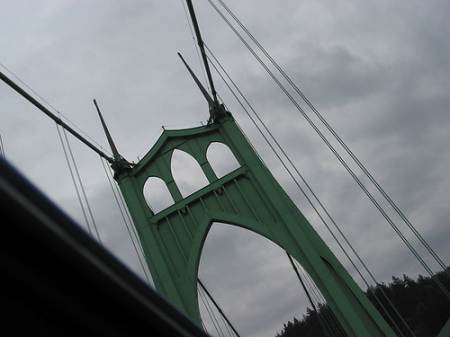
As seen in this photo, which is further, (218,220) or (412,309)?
(412,309)

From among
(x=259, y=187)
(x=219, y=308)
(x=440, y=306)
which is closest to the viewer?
(x=259, y=187)

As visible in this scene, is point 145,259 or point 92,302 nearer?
point 92,302

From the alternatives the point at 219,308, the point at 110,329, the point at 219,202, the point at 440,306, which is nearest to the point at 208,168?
the point at 219,202

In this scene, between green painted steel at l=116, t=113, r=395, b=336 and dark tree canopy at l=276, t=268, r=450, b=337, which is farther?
dark tree canopy at l=276, t=268, r=450, b=337

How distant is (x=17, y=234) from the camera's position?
0.72m

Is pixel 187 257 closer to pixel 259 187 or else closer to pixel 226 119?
pixel 259 187

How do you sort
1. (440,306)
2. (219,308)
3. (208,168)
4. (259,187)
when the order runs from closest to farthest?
(259,187)
(208,168)
(219,308)
(440,306)

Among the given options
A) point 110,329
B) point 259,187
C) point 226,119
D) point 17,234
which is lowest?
point 110,329

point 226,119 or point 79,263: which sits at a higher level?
point 226,119

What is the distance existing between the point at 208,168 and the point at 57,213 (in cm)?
895

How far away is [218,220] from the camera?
9.07 metres

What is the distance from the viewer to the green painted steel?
7.57 m

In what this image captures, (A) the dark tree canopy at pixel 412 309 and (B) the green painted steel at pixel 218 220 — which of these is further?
(A) the dark tree canopy at pixel 412 309

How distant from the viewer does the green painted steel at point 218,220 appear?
7.57 meters
